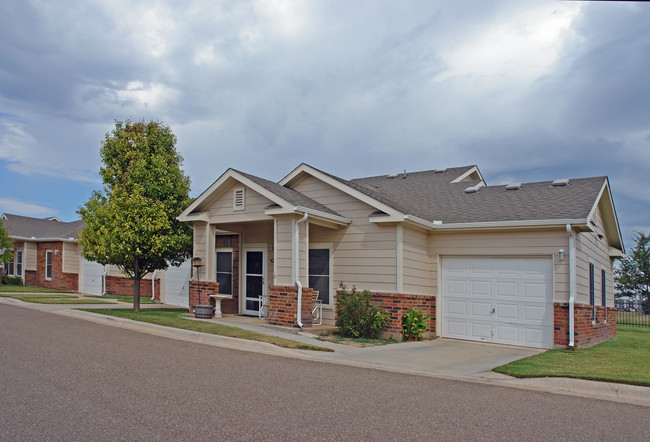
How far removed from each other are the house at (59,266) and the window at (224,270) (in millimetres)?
8929

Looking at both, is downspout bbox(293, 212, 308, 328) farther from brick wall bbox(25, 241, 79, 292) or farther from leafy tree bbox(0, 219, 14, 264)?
leafy tree bbox(0, 219, 14, 264)

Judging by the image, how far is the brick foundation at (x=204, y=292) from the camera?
50.2ft

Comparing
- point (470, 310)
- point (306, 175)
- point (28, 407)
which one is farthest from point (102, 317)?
point (470, 310)

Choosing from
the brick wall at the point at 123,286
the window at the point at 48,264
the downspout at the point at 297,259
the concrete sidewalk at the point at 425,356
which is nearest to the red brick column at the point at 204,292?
the concrete sidewalk at the point at 425,356

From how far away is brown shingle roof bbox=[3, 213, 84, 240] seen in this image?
98.5ft

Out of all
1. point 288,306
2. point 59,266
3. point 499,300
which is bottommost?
point 288,306

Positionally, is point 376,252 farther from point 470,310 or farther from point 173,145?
point 173,145

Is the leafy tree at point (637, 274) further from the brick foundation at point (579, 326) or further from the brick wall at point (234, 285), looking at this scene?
the brick wall at point (234, 285)

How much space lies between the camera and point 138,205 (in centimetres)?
1558

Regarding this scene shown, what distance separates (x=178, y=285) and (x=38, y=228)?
16.4 metres

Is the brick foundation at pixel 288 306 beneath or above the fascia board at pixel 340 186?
beneath

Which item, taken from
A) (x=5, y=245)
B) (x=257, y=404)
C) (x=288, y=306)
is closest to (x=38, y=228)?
(x=5, y=245)

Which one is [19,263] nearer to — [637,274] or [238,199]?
[238,199]

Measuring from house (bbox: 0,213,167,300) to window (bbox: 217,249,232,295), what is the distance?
8.93 m
